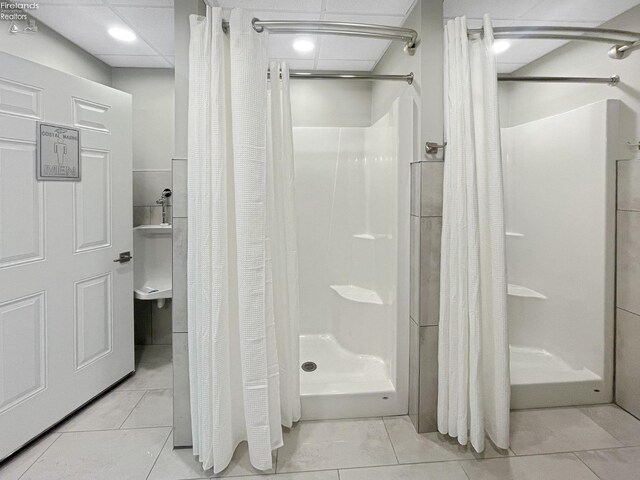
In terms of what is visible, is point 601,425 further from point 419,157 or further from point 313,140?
point 313,140

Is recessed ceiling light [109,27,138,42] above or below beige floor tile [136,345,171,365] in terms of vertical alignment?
above

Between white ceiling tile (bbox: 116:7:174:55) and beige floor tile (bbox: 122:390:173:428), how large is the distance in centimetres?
222

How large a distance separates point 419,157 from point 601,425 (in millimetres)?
1705

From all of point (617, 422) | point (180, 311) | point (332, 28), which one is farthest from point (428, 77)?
point (617, 422)

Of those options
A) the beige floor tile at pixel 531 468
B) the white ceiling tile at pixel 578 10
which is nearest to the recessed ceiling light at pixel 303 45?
the white ceiling tile at pixel 578 10

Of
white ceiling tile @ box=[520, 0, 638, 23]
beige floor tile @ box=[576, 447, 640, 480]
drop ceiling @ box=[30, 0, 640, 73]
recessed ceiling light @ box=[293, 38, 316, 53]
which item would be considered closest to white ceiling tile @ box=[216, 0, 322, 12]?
drop ceiling @ box=[30, 0, 640, 73]

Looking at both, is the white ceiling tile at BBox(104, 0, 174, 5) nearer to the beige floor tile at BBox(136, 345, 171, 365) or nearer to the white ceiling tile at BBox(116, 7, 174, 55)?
the white ceiling tile at BBox(116, 7, 174, 55)

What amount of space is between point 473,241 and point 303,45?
1.73 metres

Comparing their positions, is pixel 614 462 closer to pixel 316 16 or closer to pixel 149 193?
pixel 316 16

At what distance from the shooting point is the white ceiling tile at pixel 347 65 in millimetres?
2762

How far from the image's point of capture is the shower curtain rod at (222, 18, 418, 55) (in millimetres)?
1614

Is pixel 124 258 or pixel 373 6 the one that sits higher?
pixel 373 6

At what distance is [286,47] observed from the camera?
2.50 meters

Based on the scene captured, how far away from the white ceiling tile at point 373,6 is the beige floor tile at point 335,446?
7.23 ft
